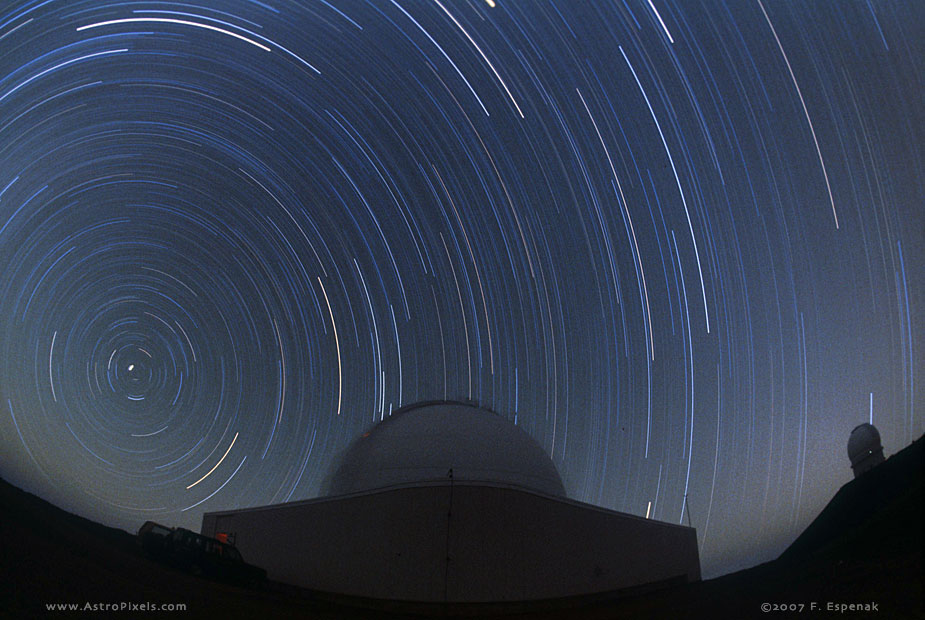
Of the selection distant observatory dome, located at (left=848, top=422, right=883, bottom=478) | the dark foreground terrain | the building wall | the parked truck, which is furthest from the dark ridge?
the parked truck

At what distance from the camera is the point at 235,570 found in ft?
39.8

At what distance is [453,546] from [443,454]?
10.8 feet

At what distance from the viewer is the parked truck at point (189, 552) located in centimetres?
1097

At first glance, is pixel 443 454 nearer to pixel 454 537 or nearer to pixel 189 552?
pixel 454 537

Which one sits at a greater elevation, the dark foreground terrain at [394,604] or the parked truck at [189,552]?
the parked truck at [189,552]

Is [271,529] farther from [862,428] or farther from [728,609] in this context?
[862,428]

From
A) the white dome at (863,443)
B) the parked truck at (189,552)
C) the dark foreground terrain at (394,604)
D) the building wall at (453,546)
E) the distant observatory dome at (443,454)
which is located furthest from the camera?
the white dome at (863,443)

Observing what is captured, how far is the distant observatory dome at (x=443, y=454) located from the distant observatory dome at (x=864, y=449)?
54.7ft

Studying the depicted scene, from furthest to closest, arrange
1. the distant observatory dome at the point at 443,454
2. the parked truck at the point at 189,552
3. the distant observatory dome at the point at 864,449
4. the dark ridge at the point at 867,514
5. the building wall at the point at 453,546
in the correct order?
the distant observatory dome at the point at 864,449 → the distant observatory dome at the point at 443,454 → the building wall at the point at 453,546 → the parked truck at the point at 189,552 → the dark ridge at the point at 867,514

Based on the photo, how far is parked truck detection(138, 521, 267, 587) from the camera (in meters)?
11.0

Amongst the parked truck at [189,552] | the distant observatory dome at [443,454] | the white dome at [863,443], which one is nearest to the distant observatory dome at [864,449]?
the white dome at [863,443]

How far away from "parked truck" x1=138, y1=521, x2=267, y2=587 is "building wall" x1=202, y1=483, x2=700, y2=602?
1916 mm

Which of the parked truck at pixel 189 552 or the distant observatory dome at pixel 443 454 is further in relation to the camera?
the distant observatory dome at pixel 443 454

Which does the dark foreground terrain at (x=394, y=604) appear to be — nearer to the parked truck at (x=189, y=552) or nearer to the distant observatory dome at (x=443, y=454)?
the parked truck at (x=189, y=552)
